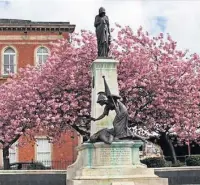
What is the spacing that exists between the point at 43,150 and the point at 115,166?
23.2 meters

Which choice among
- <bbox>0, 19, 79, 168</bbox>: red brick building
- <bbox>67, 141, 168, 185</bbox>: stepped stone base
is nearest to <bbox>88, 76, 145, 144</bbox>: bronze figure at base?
<bbox>67, 141, 168, 185</bbox>: stepped stone base

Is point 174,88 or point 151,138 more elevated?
point 174,88

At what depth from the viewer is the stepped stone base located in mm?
16800

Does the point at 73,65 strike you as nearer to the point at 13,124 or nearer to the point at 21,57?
the point at 13,124

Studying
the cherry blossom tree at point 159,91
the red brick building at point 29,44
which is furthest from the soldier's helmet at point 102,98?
the red brick building at point 29,44

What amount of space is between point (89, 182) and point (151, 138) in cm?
1701

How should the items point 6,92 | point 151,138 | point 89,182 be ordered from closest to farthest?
point 89,182 < point 6,92 < point 151,138

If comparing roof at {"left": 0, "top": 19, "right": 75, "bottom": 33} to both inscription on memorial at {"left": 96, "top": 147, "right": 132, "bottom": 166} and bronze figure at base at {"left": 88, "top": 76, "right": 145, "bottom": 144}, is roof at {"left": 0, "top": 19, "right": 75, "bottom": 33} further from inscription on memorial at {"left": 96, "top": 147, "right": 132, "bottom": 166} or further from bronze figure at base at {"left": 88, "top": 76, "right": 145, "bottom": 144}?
inscription on memorial at {"left": 96, "top": 147, "right": 132, "bottom": 166}

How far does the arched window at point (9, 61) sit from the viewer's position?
4128cm

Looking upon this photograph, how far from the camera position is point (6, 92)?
30641 millimetres

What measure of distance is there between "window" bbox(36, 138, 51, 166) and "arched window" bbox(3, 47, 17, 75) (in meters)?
6.40

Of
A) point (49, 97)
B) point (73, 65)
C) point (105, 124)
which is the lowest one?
point (105, 124)

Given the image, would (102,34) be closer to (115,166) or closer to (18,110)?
(115,166)

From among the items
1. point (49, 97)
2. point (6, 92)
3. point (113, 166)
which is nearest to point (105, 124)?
point (113, 166)
